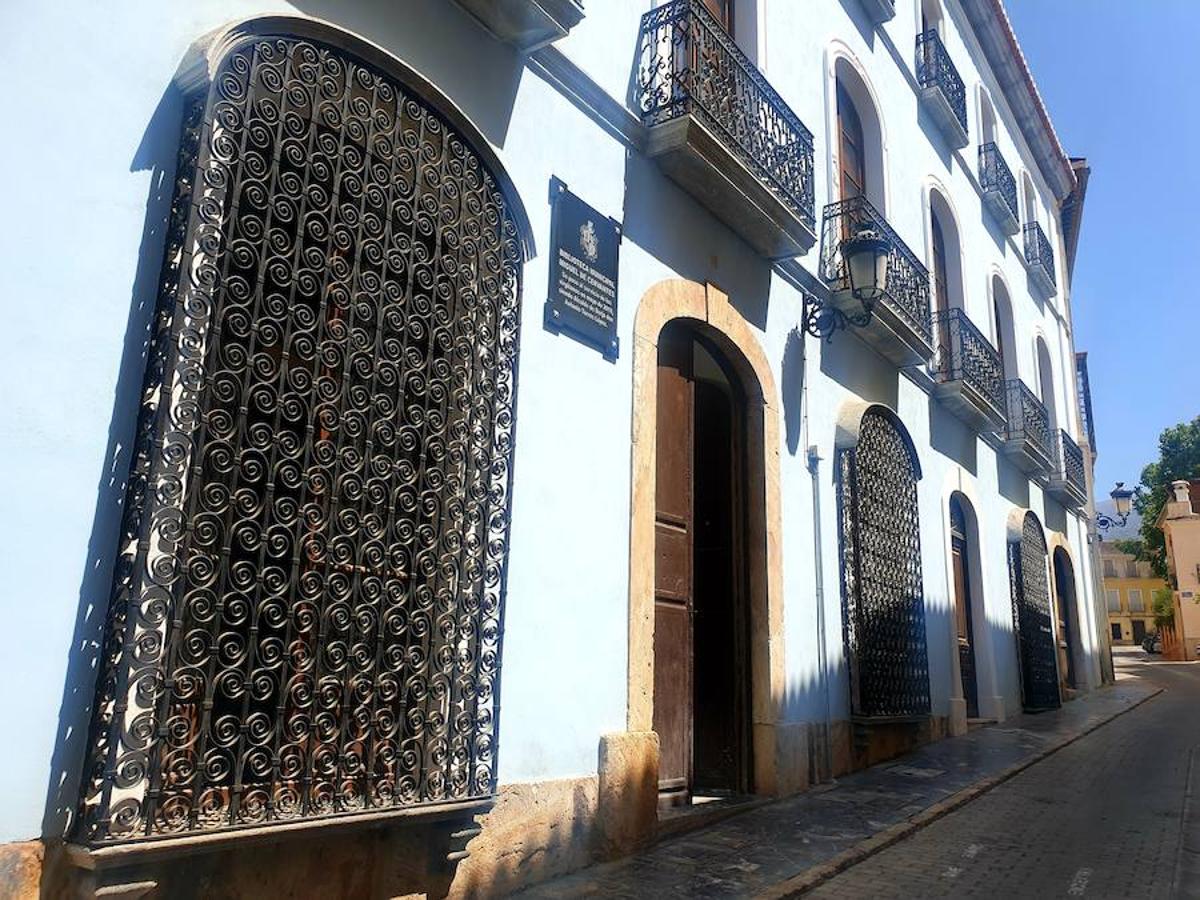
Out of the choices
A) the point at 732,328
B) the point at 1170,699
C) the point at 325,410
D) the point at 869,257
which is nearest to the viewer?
the point at 325,410

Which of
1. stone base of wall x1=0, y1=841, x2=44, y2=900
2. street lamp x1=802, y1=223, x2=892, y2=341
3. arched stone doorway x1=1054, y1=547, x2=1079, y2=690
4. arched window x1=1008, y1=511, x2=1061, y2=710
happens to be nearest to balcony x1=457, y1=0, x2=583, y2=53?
street lamp x1=802, y1=223, x2=892, y2=341

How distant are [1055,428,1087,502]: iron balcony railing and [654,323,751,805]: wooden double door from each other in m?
11.2

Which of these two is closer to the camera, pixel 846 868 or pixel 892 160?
pixel 846 868

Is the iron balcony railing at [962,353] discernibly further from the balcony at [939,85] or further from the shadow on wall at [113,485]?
the shadow on wall at [113,485]

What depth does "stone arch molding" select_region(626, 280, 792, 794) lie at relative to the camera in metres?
5.12

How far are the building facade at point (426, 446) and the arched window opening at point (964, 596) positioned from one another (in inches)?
123

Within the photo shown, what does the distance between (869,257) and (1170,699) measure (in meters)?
13.5

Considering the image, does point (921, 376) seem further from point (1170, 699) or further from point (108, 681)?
point (1170, 699)

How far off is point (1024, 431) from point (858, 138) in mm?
5657

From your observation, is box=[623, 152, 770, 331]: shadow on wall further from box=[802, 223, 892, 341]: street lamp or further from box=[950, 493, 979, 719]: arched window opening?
box=[950, 493, 979, 719]: arched window opening

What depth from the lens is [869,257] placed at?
729 cm

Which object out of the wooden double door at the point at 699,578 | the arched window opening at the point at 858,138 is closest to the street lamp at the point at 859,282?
the wooden double door at the point at 699,578

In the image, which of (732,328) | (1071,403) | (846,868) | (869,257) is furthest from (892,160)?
(1071,403)

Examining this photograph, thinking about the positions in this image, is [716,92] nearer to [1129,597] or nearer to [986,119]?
[986,119]
